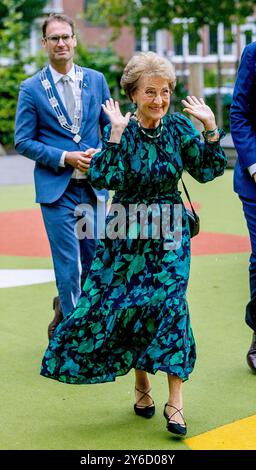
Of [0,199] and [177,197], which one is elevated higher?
[177,197]

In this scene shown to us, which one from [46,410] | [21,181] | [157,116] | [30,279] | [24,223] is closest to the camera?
[157,116]

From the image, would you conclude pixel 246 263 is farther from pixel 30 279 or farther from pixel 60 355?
pixel 60 355

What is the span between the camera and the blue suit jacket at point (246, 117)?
553 cm

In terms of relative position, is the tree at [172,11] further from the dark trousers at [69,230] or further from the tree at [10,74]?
the dark trousers at [69,230]

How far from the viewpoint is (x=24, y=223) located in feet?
41.3

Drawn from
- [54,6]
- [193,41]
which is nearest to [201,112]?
[193,41]

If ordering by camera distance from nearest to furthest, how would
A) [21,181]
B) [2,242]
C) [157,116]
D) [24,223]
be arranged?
1. [157,116]
2. [2,242]
3. [24,223]
4. [21,181]

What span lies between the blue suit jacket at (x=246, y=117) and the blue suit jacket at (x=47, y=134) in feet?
3.35

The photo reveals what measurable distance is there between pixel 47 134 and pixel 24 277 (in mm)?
3032

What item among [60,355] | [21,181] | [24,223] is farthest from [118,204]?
[21,181]

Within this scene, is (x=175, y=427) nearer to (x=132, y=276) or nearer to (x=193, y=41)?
(x=132, y=276)

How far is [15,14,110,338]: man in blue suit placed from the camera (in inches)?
238

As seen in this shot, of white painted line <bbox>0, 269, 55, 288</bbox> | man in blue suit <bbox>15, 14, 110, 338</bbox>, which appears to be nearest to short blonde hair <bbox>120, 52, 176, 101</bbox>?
man in blue suit <bbox>15, 14, 110, 338</bbox>
